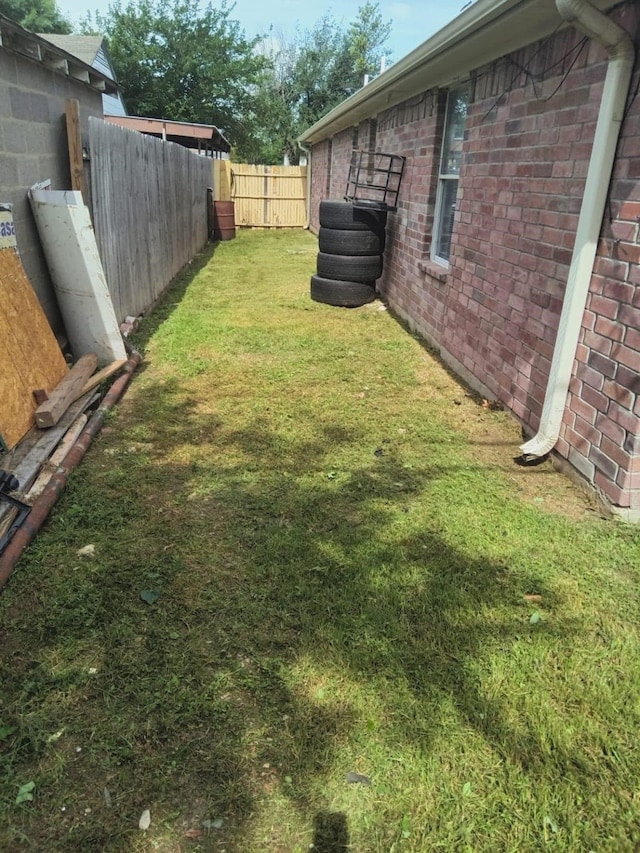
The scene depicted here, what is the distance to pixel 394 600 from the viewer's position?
252 cm

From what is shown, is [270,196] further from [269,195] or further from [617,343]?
[617,343]

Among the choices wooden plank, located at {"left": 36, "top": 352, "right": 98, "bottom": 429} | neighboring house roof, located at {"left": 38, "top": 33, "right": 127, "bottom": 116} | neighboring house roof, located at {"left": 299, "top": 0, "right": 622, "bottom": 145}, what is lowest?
wooden plank, located at {"left": 36, "top": 352, "right": 98, "bottom": 429}

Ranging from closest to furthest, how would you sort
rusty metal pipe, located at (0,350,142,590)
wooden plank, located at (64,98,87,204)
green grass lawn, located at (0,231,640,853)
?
green grass lawn, located at (0,231,640,853)
rusty metal pipe, located at (0,350,142,590)
wooden plank, located at (64,98,87,204)

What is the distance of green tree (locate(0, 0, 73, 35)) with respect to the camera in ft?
114

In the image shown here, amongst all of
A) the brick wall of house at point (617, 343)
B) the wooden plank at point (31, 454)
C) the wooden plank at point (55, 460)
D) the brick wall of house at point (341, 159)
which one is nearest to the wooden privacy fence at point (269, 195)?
the brick wall of house at point (341, 159)

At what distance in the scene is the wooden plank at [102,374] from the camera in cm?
427

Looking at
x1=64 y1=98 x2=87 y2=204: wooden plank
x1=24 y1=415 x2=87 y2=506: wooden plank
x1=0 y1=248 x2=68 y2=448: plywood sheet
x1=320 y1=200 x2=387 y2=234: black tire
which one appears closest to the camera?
x1=24 y1=415 x2=87 y2=506: wooden plank

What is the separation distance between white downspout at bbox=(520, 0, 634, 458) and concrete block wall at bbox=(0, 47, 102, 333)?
3485 mm

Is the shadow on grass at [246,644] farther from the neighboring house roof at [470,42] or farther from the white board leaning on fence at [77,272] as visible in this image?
the neighboring house roof at [470,42]

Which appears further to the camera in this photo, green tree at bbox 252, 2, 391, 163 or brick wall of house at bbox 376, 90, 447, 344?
green tree at bbox 252, 2, 391, 163

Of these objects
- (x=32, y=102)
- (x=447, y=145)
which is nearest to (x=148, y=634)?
(x=32, y=102)

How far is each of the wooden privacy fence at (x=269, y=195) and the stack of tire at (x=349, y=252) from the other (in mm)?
11966

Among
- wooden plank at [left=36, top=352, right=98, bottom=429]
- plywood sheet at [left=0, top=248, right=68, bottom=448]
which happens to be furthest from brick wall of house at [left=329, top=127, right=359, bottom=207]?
plywood sheet at [left=0, top=248, right=68, bottom=448]

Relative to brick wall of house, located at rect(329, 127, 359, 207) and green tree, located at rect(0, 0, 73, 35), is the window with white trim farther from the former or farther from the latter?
green tree, located at rect(0, 0, 73, 35)
